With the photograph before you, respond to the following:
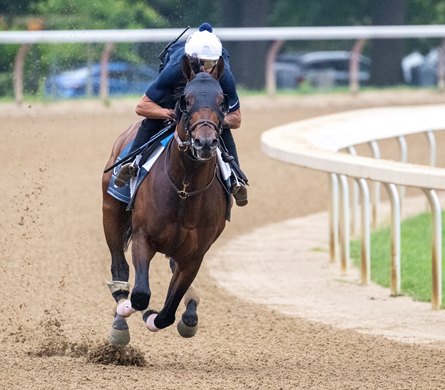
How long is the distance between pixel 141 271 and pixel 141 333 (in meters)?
1.22

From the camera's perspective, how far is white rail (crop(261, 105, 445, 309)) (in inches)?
316

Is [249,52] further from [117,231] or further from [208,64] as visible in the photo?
[208,64]

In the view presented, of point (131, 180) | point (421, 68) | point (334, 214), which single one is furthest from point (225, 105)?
point (421, 68)

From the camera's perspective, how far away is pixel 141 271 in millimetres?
6574

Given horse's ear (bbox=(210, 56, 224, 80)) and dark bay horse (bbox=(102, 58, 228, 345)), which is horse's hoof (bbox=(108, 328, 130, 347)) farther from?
horse's ear (bbox=(210, 56, 224, 80))

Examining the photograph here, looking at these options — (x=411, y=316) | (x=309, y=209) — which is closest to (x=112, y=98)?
(x=309, y=209)

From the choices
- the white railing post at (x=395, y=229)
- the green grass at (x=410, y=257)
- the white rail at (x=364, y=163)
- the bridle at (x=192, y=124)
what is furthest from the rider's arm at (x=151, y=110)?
the green grass at (x=410, y=257)

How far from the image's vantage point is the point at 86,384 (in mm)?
6008

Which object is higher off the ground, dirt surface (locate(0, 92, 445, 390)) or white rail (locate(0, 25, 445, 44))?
dirt surface (locate(0, 92, 445, 390))

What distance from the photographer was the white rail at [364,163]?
316 inches

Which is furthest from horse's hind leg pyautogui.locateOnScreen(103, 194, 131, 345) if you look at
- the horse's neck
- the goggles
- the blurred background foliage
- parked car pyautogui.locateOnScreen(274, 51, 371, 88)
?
parked car pyautogui.locateOnScreen(274, 51, 371, 88)

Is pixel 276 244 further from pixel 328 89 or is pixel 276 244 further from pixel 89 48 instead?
pixel 328 89

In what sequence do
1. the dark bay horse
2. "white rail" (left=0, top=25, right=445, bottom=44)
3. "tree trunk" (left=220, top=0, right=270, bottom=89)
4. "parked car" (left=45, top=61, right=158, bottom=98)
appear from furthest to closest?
"tree trunk" (left=220, top=0, right=270, bottom=89), "parked car" (left=45, top=61, right=158, bottom=98), "white rail" (left=0, top=25, right=445, bottom=44), the dark bay horse

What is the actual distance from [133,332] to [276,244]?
159 inches
